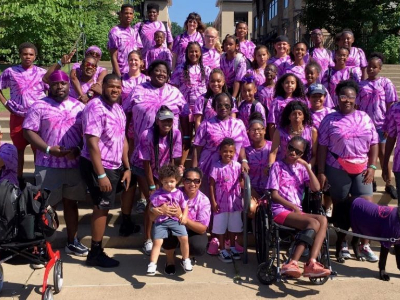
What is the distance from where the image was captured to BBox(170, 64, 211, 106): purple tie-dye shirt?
19.9 ft

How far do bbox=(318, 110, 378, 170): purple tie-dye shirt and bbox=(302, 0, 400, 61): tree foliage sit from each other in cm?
1347

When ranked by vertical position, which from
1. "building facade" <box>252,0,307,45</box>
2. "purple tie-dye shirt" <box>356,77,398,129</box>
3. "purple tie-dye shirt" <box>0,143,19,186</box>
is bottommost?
"purple tie-dye shirt" <box>0,143,19,186</box>

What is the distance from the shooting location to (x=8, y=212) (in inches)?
145

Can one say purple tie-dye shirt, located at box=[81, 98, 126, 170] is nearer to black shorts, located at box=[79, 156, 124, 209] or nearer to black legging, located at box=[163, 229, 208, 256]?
black shorts, located at box=[79, 156, 124, 209]

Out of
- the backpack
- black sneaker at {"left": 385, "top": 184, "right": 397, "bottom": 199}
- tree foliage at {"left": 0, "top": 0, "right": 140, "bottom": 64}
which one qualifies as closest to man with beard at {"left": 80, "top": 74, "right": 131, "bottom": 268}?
the backpack

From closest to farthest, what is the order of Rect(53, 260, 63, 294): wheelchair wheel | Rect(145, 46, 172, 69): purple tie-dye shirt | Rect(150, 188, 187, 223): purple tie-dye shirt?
Rect(53, 260, 63, 294): wheelchair wheel → Rect(150, 188, 187, 223): purple tie-dye shirt → Rect(145, 46, 172, 69): purple tie-dye shirt

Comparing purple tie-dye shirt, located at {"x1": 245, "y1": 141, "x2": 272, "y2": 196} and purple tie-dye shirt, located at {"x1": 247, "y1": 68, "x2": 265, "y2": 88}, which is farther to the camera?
purple tie-dye shirt, located at {"x1": 247, "y1": 68, "x2": 265, "y2": 88}

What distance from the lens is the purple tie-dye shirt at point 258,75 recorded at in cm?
652

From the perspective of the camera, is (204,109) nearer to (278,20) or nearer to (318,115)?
(318,115)

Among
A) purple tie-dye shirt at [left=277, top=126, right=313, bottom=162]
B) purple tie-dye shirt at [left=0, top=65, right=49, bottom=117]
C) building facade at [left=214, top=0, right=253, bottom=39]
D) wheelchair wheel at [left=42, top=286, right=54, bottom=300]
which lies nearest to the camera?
wheelchair wheel at [left=42, top=286, right=54, bottom=300]

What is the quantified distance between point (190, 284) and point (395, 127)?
9.11 feet

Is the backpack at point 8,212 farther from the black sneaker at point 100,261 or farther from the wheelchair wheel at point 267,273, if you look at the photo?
the wheelchair wheel at point 267,273

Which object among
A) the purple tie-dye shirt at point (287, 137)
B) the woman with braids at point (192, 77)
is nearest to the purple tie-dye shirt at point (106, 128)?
the woman with braids at point (192, 77)

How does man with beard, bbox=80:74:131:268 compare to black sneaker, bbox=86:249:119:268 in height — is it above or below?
above
